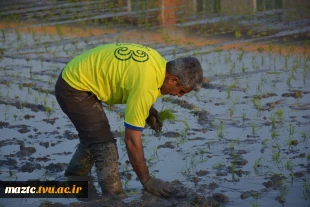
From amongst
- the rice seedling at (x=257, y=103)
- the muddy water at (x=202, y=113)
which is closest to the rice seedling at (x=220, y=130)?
the muddy water at (x=202, y=113)

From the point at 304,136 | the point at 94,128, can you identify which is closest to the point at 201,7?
the point at 304,136

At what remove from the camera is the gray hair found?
4.85 metres

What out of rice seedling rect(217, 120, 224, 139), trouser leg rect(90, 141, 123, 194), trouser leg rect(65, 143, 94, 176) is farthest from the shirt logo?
rice seedling rect(217, 120, 224, 139)

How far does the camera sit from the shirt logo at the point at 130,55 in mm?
4884

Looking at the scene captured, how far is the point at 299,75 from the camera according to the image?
906 centimetres

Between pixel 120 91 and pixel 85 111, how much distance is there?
0.43 meters

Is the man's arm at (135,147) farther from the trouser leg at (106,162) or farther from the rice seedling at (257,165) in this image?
the rice seedling at (257,165)

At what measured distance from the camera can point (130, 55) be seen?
4.95 m

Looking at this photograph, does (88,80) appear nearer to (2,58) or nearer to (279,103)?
(279,103)

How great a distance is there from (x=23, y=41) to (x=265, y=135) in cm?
641

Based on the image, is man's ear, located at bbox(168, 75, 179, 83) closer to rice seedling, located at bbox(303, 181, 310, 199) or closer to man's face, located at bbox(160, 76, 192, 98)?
man's face, located at bbox(160, 76, 192, 98)

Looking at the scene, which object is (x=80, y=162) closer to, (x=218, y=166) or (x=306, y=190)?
(x=218, y=166)

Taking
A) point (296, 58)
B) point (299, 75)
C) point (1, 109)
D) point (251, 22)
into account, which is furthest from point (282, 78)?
point (251, 22)

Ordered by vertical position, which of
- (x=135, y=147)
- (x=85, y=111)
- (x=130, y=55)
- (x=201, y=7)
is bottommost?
(x=135, y=147)
